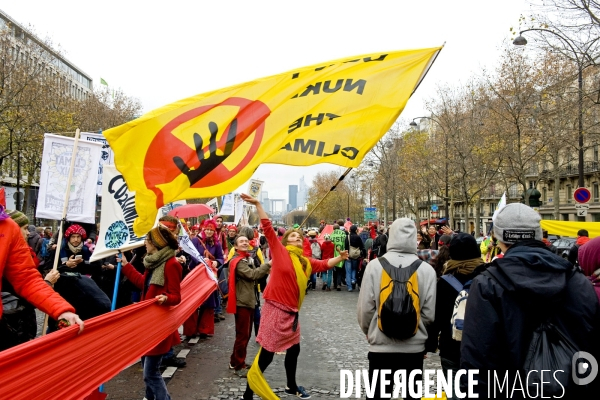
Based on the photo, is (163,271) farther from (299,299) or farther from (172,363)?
(172,363)

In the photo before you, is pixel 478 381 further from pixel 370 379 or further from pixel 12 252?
pixel 12 252

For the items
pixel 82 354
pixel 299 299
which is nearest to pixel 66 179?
pixel 82 354

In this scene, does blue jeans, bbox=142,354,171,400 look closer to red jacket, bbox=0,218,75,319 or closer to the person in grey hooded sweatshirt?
red jacket, bbox=0,218,75,319

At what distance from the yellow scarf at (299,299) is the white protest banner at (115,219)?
6.12 feet

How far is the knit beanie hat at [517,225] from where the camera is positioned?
2.81 m

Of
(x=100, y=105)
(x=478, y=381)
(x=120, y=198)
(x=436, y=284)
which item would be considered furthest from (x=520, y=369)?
(x=100, y=105)

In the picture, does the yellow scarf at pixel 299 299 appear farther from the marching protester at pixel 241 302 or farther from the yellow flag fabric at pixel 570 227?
the yellow flag fabric at pixel 570 227

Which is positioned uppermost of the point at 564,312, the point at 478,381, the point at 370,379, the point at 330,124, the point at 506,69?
the point at 506,69

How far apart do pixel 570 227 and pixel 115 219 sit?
11.7 metres

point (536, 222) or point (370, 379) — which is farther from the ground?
point (536, 222)

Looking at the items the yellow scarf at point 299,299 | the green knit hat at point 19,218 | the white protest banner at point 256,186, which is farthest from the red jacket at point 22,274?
the white protest banner at point 256,186

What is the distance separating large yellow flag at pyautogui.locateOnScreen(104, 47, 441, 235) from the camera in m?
5.03

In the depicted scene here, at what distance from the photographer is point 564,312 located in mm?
2516

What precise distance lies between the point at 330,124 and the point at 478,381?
3413 millimetres
